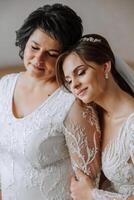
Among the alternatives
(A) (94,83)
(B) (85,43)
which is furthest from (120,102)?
(B) (85,43)

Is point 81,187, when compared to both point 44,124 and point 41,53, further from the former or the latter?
point 41,53

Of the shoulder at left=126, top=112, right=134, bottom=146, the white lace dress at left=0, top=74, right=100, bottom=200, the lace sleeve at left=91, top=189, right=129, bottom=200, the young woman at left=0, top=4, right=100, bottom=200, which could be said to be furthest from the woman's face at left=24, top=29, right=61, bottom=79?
the lace sleeve at left=91, top=189, right=129, bottom=200

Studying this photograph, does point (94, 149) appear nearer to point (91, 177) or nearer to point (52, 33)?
point (91, 177)

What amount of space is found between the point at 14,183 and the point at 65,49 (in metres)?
0.53

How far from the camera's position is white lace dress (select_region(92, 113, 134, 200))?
126 cm

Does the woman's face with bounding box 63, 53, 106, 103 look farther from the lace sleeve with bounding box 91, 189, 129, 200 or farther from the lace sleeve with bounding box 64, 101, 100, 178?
the lace sleeve with bounding box 91, 189, 129, 200

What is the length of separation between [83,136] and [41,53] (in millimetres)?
306

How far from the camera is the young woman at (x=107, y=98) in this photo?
127 cm

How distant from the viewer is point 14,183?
1517 mm

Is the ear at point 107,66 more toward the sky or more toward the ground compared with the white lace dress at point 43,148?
more toward the sky

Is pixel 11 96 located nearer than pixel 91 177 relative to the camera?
No

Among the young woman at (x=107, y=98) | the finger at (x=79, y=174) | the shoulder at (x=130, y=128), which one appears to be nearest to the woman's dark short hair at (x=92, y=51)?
the young woman at (x=107, y=98)

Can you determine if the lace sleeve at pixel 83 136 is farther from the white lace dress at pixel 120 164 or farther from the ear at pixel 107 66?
the ear at pixel 107 66

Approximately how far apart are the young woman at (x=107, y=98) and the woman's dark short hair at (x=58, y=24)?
0.06 metres
